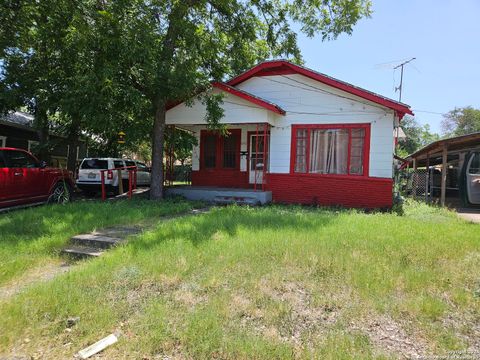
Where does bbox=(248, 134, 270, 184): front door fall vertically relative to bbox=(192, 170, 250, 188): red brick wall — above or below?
above

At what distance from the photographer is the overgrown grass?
223 inches

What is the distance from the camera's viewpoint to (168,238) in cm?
631

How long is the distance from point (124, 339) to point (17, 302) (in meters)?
1.59

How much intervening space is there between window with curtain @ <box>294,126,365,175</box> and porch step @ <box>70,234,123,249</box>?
24.3 ft

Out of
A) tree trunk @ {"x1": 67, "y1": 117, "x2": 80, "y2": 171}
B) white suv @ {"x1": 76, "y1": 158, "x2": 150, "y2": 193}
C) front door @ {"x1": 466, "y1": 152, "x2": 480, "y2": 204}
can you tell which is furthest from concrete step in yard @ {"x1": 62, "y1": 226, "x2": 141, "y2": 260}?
front door @ {"x1": 466, "y1": 152, "x2": 480, "y2": 204}

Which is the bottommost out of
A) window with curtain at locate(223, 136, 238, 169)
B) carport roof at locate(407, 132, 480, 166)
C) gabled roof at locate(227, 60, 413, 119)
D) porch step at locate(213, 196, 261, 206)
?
porch step at locate(213, 196, 261, 206)

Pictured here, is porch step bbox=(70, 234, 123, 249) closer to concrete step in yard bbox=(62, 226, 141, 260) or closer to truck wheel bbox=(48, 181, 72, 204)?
concrete step in yard bbox=(62, 226, 141, 260)

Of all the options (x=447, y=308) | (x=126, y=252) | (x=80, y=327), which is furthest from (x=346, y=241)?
(x=80, y=327)

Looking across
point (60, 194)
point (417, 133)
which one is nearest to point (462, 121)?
point (417, 133)

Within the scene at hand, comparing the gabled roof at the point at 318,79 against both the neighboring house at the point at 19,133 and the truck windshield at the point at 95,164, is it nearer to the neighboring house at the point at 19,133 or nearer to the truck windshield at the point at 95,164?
the truck windshield at the point at 95,164

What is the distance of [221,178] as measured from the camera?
1413cm

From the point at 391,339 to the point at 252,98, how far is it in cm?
915

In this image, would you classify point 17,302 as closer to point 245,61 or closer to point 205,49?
point 205,49

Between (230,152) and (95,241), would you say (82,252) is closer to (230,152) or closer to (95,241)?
(95,241)
